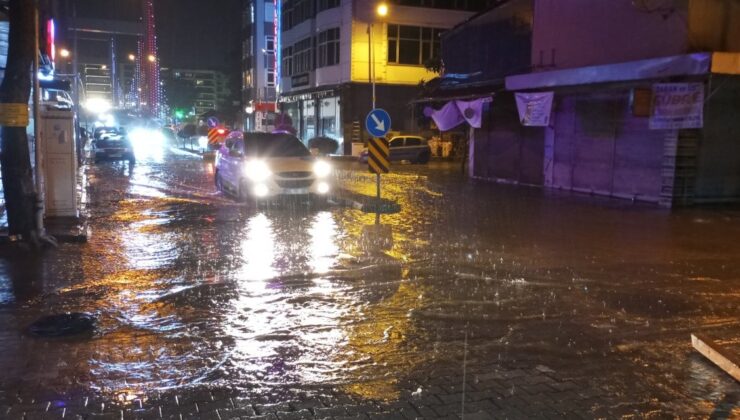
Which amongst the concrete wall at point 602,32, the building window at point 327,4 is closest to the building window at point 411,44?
the building window at point 327,4

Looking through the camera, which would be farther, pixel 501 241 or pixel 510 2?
pixel 510 2

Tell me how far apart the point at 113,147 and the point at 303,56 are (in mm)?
25252

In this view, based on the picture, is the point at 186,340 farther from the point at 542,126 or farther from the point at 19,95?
the point at 542,126

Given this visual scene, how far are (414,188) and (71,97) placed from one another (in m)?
18.6

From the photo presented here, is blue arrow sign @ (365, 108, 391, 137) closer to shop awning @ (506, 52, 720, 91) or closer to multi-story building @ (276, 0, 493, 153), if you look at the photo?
shop awning @ (506, 52, 720, 91)

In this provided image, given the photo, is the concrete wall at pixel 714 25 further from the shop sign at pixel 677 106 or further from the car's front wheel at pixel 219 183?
the car's front wheel at pixel 219 183

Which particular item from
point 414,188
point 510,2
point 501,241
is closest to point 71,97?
point 414,188

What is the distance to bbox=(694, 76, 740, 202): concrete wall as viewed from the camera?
16.4 metres

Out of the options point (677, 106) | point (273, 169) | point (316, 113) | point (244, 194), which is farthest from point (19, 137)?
point (316, 113)

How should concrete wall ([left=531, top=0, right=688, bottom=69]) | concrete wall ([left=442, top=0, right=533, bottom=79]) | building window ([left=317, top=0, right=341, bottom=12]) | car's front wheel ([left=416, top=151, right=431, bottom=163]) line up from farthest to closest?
building window ([left=317, top=0, right=341, bottom=12])
car's front wheel ([left=416, top=151, right=431, bottom=163])
concrete wall ([left=442, top=0, right=533, bottom=79])
concrete wall ([left=531, top=0, right=688, bottom=69])

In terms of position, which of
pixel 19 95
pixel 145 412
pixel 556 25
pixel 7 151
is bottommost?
pixel 145 412

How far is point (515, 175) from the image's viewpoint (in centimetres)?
2283

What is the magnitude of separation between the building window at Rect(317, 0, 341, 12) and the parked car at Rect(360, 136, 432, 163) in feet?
47.8

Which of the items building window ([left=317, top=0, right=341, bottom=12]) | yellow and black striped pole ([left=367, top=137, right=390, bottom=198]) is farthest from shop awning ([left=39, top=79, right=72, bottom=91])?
building window ([left=317, top=0, right=341, bottom=12])
